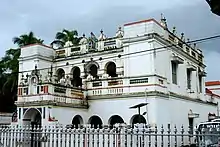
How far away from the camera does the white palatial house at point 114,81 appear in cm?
1789

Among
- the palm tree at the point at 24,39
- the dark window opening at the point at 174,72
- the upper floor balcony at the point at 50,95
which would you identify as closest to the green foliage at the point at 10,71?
the palm tree at the point at 24,39

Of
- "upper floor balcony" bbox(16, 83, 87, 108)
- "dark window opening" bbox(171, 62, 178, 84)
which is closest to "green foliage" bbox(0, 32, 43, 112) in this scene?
"upper floor balcony" bbox(16, 83, 87, 108)

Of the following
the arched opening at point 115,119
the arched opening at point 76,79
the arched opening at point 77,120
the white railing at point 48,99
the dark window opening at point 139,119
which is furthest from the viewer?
the arched opening at point 76,79

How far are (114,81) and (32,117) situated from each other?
16.9ft

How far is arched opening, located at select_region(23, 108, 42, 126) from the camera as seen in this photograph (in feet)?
61.3

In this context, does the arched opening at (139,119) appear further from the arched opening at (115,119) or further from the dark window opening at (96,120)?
the dark window opening at (96,120)

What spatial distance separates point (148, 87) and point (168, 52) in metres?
3.26

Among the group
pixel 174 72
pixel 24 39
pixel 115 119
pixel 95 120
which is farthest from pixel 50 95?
pixel 24 39

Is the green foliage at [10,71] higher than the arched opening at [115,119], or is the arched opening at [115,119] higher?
the green foliage at [10,71]

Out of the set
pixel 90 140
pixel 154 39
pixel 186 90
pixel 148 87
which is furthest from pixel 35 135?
pixel 186 90

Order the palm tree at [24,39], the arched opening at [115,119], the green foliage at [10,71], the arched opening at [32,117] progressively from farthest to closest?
1. the palm tree at [24,39]
2. the green foliage at [10,71]
3. the arched opening at [115,119]
4. the arched opening at [32,117]

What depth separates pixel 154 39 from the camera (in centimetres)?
1839

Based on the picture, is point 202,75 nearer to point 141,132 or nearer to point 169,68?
point 169,68

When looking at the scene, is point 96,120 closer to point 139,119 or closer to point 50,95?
point 139,119
